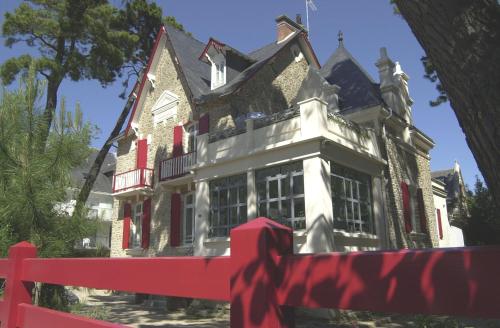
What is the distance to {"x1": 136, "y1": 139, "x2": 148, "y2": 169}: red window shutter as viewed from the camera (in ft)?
59.9

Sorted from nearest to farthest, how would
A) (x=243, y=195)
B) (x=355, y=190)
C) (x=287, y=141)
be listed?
1. (x=287, y=141)
2. (x=355, y=190)
3. (x=243, y=195)

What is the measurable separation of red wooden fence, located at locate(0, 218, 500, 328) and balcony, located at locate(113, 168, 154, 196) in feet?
50.6

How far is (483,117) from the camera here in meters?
1.57

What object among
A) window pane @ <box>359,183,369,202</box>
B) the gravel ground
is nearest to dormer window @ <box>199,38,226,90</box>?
window pane @ <box>359,183,369,202</box>

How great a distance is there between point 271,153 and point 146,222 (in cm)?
788

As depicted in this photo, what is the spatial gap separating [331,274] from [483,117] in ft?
2.89

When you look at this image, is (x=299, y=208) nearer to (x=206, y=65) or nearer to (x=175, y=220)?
(x=175, y=220)

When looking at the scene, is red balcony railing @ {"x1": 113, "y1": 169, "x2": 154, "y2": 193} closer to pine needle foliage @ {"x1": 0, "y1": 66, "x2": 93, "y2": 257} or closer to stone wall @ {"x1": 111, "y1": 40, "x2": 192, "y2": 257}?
stone wall @ {"x1": 111, "y1": 40, "x2": 192, "y2": 257}

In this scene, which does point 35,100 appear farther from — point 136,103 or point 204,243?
point 136,103

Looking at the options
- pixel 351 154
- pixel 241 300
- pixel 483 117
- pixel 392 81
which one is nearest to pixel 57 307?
pixel 241 300

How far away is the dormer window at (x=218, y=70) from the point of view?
1728cm

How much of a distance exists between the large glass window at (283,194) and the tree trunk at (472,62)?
931cm

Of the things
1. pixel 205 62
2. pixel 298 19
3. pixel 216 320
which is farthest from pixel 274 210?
pixel 298 19

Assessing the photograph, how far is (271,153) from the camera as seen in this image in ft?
39.0
